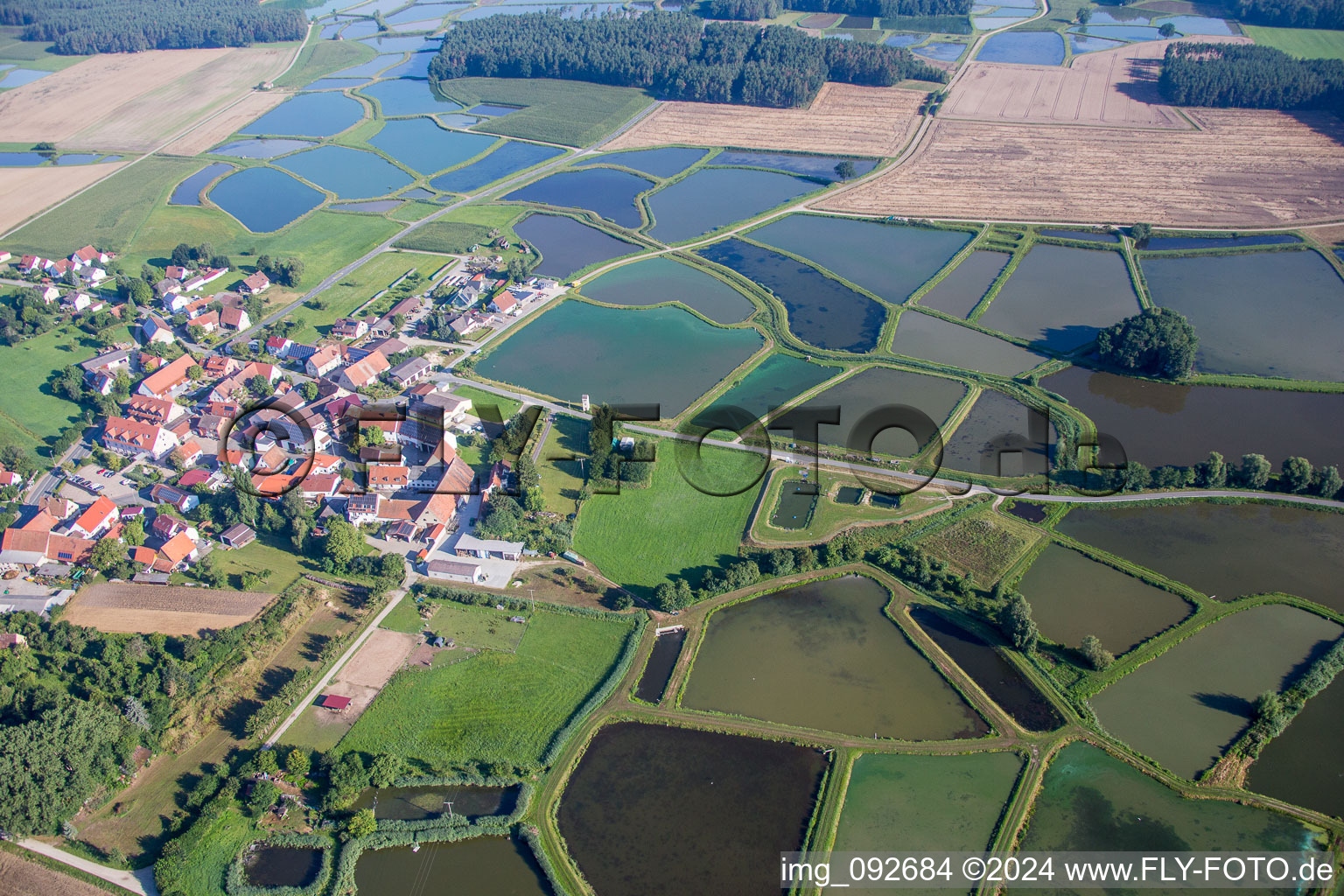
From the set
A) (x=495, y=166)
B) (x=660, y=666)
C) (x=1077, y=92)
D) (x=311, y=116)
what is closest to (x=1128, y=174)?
(x=1077, y=92)

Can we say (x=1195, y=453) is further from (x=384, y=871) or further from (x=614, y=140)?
(x=614, y=140)

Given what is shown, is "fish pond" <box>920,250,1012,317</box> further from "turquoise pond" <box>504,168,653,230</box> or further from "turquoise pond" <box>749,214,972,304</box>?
"turquoise pond" <box>504,168,653,230</box>

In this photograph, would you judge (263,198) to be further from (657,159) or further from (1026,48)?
(1026,48)

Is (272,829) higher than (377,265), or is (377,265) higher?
(377,265)

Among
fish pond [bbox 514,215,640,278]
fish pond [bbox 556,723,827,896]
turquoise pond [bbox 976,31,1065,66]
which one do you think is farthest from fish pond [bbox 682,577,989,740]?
turquoise pond [bbox 976,31,1065,66]

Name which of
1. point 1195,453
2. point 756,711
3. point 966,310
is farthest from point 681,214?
point 756,711

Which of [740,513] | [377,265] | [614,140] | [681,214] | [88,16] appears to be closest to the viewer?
[740,513]
